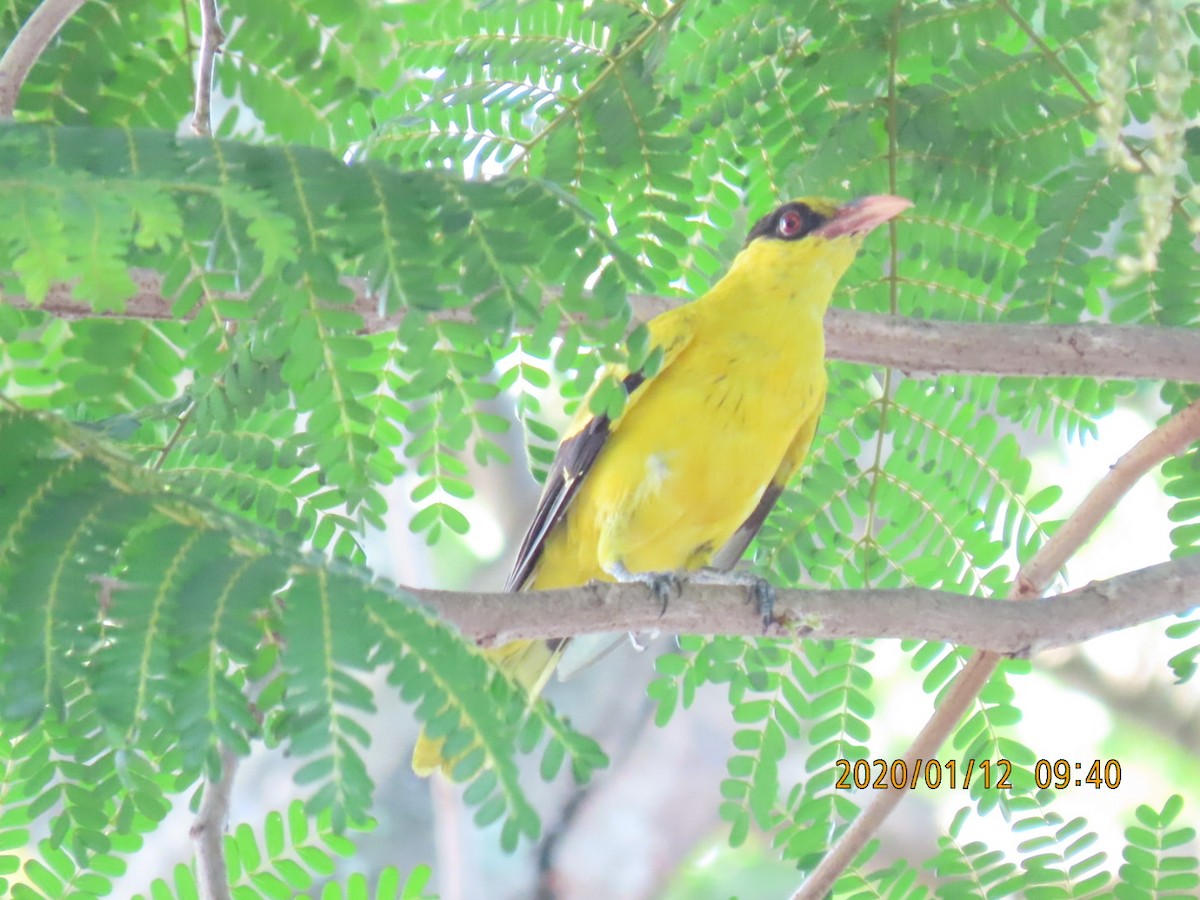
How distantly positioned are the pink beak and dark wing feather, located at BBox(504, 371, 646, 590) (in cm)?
65

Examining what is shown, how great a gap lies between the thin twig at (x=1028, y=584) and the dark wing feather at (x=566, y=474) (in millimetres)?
1118

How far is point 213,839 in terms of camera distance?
2.68m

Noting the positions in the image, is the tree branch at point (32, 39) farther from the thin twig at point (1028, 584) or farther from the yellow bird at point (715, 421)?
the thin twig at point (1028, 584)

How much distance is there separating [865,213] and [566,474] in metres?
1.07

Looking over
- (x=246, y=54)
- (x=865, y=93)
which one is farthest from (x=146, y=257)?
(x=865, y=93)

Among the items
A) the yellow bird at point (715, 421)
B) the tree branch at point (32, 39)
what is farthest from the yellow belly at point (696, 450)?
the tree branch at point (32, 39)

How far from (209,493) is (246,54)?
1004 millimetres

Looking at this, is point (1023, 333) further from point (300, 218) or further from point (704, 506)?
point (300, 218)

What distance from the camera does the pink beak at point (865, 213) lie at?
303 cm

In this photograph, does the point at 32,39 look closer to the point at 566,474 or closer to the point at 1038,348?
the point at 566,474

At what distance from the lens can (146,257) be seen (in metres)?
1.92

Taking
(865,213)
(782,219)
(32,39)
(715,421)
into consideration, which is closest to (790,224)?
(782,219)
